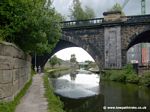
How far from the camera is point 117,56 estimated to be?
30.9m

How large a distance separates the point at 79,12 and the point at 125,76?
2787 cm

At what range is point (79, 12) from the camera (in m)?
53.4

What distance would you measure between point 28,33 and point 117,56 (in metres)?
17.5

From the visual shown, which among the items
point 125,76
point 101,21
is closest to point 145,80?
point 125,76

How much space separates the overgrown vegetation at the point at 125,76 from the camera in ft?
84.5

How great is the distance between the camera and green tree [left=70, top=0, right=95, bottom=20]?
5308 cm

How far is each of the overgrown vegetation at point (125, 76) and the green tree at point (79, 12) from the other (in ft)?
78.7

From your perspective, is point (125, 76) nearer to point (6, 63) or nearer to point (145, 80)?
point (145, 80)

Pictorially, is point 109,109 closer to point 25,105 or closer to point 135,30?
point 25,105

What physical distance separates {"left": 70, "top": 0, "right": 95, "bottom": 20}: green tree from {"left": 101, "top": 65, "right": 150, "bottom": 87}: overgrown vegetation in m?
24.0

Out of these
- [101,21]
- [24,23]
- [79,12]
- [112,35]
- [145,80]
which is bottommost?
[145,80]

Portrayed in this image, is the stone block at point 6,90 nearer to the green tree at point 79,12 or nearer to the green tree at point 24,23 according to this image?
the green tree at point 24,23

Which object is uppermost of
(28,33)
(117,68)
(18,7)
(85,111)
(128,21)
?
(128,21)

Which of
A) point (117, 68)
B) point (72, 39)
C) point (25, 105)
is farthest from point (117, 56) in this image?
point (25, 105)
